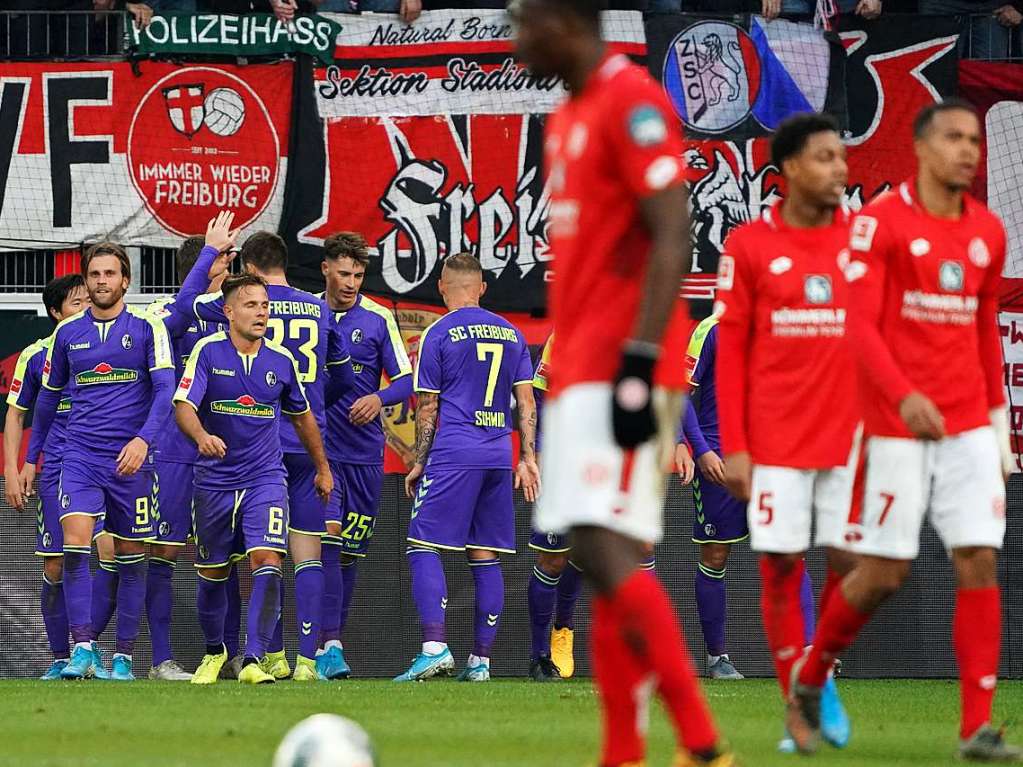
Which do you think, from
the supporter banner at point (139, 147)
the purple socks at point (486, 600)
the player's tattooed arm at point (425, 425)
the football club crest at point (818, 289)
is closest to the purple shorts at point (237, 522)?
the player's tattooed arm at point (425, 425)

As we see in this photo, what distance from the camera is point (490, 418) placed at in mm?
11922

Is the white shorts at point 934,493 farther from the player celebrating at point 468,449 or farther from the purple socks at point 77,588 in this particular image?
the purple socks at point 77,588

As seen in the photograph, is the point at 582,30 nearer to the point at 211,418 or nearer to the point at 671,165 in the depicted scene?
the point at 671,165

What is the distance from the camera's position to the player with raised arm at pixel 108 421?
11.9 meters

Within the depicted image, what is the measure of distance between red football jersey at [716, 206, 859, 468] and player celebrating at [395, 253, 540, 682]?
15.4 ft

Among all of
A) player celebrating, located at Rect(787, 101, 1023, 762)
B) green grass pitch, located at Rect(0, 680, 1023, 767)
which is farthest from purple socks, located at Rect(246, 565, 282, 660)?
player celebrating, located at Rect(787, 101, 1023, 762)

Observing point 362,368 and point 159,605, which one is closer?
point 159,605

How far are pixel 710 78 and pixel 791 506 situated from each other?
845 cm

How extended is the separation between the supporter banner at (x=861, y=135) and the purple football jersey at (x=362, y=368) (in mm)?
3067

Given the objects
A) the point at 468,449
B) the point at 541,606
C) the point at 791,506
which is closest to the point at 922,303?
the point at 791,506

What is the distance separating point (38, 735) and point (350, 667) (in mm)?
A: 5857

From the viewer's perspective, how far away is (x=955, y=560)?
6641 mm

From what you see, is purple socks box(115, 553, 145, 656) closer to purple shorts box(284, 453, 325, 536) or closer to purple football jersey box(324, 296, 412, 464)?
purple shorts box(284, 453, 325, 536)

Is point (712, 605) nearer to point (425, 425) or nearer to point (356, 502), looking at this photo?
point (425, 425)
